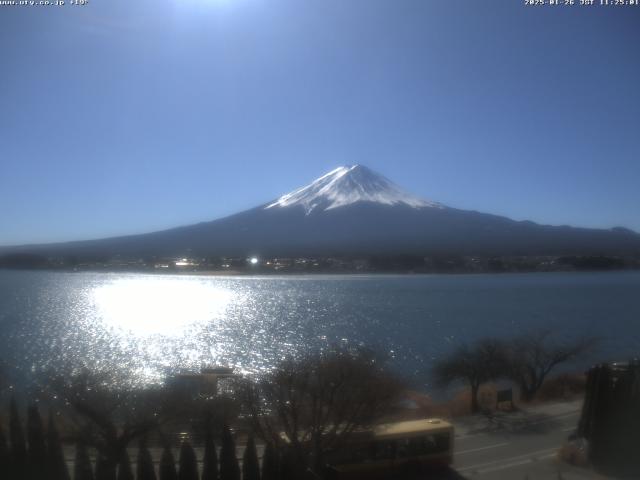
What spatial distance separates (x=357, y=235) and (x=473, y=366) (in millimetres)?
19461

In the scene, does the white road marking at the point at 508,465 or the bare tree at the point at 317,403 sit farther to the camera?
the bare tree at the point at 317,403

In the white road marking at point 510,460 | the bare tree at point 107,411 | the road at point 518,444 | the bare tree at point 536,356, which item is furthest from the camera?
the bare tree at point 536,356

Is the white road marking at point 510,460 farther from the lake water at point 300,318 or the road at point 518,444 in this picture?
the lake water at point 300,318

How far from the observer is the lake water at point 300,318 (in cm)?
602

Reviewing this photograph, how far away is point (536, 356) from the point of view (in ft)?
19.7

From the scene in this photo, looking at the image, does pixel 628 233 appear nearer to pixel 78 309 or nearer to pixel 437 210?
pixel 437 210

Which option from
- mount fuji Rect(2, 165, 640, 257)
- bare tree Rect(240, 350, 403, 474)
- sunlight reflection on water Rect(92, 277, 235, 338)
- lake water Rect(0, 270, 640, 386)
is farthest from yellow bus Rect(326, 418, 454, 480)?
mount fuji Rect(2, 165, 640, 257)

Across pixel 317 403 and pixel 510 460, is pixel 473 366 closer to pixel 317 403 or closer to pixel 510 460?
pixel 510 460

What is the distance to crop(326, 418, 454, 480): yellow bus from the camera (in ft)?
11.7

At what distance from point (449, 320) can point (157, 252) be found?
1479cm

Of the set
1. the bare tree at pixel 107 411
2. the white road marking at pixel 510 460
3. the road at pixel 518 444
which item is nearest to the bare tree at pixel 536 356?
the road at pixel 518 444

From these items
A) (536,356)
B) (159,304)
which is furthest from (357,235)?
(536,356)

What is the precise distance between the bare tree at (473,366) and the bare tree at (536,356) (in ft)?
0.41

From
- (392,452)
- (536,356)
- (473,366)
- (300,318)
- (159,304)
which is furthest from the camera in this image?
(159,304)
